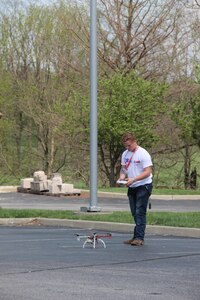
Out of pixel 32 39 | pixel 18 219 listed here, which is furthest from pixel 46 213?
pixel 32 39

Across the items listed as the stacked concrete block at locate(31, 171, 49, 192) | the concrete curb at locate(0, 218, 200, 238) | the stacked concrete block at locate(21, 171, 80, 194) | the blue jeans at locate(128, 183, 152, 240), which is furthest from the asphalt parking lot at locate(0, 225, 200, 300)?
the stacked concrete block at locate(31, 171, 49, 192)

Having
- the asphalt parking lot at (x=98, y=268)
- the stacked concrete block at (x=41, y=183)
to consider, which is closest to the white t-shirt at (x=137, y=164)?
the asphalt parking lot at (x=98, y=268)

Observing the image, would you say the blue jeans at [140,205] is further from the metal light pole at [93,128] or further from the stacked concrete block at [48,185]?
the stacked concrete block at [48,185]

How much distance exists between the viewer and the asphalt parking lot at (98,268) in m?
9.41

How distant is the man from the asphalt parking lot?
386 mm

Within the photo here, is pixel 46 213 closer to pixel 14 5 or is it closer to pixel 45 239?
pixel 45 239

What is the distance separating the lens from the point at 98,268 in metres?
11.4

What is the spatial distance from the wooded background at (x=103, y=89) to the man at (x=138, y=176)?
21.6 m

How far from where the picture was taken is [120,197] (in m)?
30.0

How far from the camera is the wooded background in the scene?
3716cm

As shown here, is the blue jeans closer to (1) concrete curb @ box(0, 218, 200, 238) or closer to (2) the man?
(2) the man

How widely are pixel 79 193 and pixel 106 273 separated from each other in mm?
20359

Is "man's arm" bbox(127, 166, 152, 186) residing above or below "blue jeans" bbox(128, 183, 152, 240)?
above

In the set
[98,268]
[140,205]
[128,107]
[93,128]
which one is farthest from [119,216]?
[128,107]
